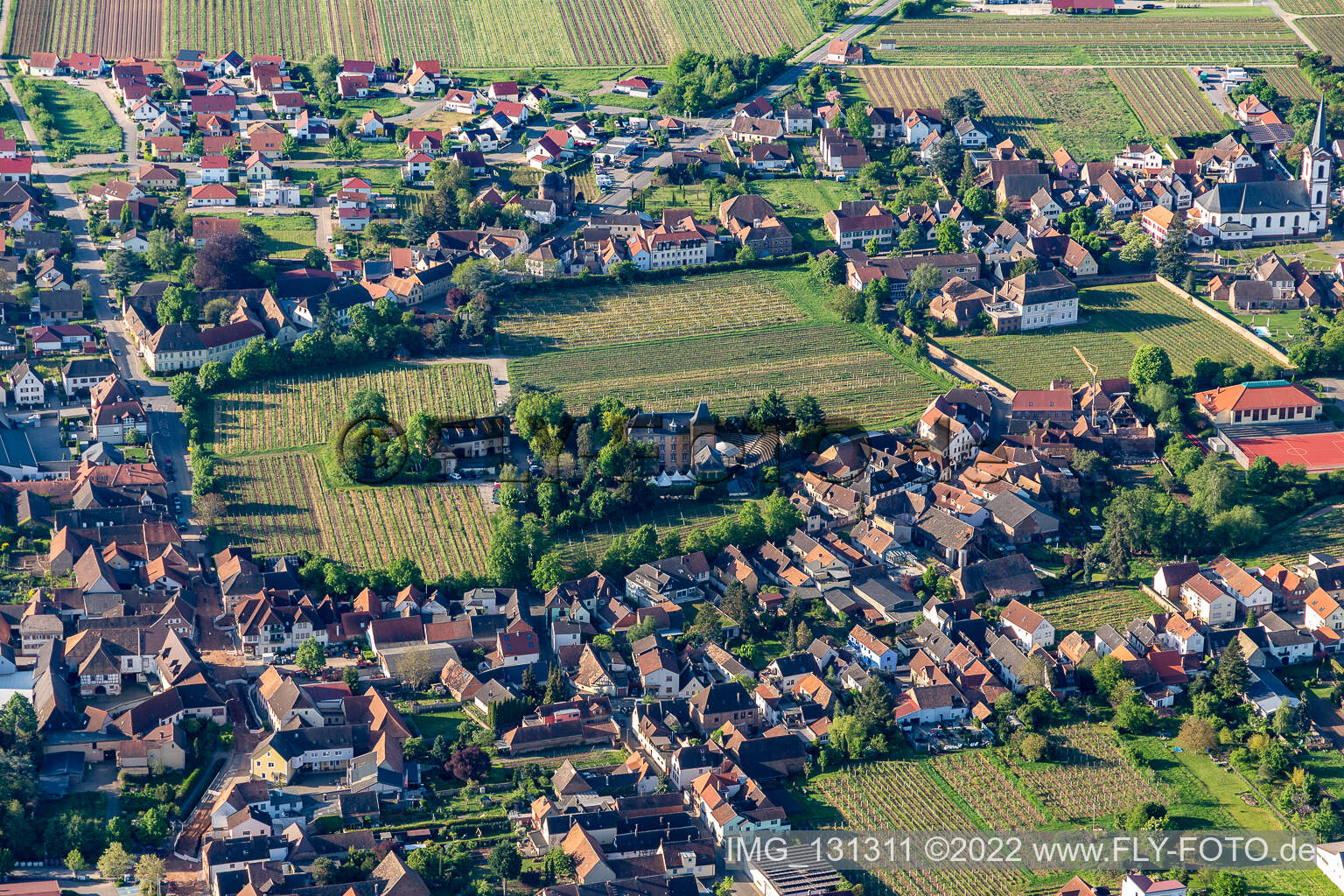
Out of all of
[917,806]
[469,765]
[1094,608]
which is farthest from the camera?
[1094,608]

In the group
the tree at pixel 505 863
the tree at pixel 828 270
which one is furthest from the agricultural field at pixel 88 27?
the tree at pixel 505 863

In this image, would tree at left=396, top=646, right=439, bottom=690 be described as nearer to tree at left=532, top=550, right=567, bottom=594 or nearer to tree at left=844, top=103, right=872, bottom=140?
tree at left=532, top=550, right=567, bottom=594

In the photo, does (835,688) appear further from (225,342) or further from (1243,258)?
(1243,258)

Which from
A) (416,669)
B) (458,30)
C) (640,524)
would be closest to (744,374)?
(640,524)

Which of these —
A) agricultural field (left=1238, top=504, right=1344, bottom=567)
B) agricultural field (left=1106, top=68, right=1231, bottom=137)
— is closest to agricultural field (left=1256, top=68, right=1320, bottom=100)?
agricultural field (left=1106, top=68, right=1231, bottom=137)

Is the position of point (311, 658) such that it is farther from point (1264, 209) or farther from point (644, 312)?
point (1264, 209)
